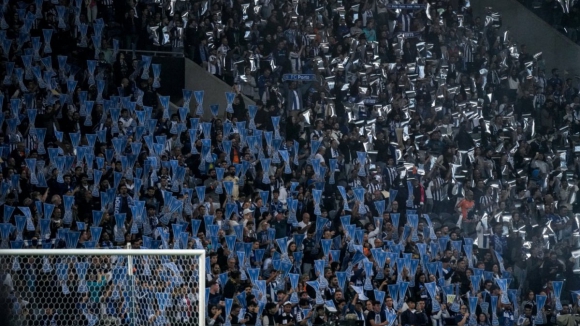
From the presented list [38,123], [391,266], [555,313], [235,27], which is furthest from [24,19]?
[555,313]

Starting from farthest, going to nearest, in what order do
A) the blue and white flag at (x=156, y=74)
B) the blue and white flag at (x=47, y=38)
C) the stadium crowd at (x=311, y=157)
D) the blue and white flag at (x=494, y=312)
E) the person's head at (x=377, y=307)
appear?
1. the blue and white flag at (x=156, y=74)
2. the blue and white flag at (x=47, y=38)
3. the blue and white flag at (x=494, y=312)
4. the stadium crowd at (x=311, y=157)
5. the person's head at (x=377, y=307)

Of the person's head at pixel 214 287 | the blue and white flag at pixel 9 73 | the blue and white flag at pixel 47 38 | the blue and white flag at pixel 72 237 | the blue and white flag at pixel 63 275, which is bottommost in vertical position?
the person's head at pixel 214 287

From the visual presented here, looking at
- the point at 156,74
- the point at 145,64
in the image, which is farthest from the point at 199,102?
the point at 145,64

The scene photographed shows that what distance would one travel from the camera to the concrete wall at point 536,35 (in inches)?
1025

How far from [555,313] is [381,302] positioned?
3.08m

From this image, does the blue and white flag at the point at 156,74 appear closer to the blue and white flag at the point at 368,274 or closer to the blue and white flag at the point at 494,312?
the blue and white flag at the point at 368,274

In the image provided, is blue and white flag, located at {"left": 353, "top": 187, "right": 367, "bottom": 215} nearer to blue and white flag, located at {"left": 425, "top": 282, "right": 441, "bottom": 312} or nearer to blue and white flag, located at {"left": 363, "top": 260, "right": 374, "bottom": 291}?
blue and white flag, located at {"left": 363, "top": 260, "right": 374, "bottom": 291}

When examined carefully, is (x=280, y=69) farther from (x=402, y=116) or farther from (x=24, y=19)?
(x=24, y=19)

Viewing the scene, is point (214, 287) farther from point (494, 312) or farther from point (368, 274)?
point (494, 312)

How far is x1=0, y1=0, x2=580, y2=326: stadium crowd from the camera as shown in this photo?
59.3ft

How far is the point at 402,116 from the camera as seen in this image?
2272 cm

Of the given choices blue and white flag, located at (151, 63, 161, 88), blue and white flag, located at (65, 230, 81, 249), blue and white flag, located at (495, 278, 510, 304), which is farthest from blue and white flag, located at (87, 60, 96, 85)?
blue and white flag, located at (495, 278, 510, 304)

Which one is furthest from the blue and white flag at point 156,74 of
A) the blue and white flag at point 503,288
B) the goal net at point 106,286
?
the goal net at point 106,286

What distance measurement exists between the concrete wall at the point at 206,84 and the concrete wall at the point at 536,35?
7.25m
